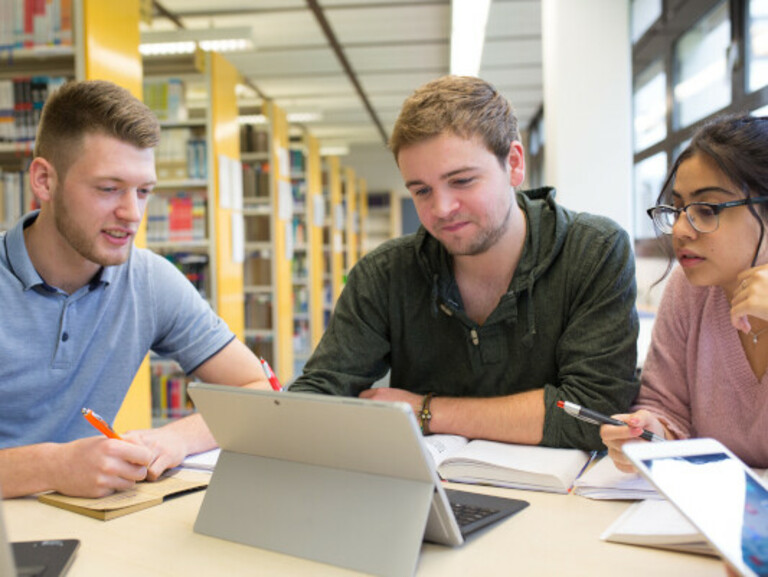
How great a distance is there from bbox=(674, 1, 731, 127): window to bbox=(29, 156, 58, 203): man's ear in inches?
109

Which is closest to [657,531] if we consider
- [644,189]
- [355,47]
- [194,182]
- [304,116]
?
[194,182]

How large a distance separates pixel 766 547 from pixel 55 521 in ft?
2.99

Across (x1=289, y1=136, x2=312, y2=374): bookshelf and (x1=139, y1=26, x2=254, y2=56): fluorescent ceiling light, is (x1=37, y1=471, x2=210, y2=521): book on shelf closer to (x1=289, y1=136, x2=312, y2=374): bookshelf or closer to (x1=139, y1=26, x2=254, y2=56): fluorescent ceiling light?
(x1=139, y1=26, x2=254, y2=56): fluorescent ceiling light

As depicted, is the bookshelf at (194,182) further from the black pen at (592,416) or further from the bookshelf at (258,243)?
the black pen at (592,416)

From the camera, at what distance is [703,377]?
50.0 inches

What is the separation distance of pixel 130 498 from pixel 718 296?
3.53ft

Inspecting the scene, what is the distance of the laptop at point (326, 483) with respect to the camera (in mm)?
776

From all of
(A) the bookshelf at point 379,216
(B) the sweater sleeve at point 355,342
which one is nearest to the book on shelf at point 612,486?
(B) the sweater sleeve at point 355,342

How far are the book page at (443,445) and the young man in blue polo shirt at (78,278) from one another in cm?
43

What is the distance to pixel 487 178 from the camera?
1373 mm

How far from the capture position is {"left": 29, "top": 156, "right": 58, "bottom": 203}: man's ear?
1.52 m

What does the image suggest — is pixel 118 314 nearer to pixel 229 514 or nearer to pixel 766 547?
pixel 229 514

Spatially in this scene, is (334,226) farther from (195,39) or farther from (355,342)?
(355,342)

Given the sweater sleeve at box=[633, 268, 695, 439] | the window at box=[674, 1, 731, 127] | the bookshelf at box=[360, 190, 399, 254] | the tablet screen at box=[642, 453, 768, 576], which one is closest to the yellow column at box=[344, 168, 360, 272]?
the bookshelf at box=[360, 190, 399, 254]
